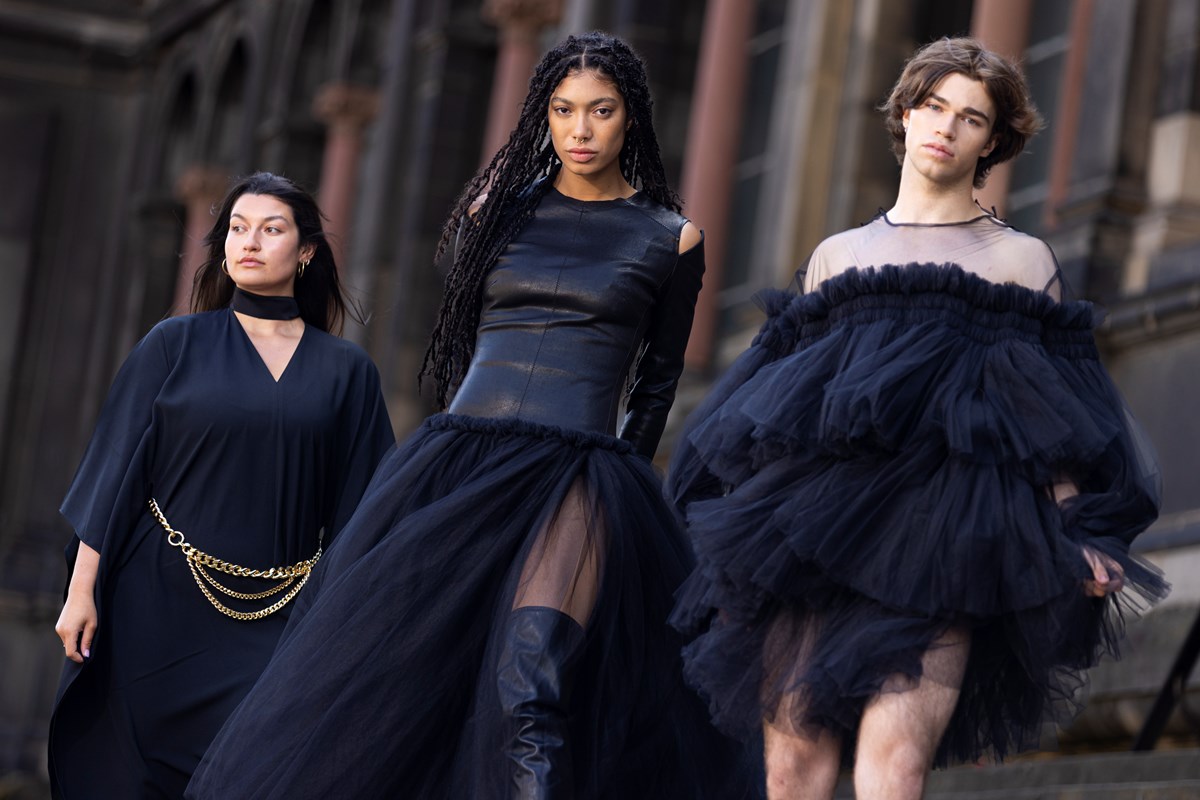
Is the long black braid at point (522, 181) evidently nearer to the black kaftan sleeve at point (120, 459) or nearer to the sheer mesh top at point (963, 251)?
the sheer mesh top at point (963, 251)

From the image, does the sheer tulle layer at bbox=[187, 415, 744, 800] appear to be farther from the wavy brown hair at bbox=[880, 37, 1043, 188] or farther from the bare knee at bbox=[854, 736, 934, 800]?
the wavy brown hair at bbox=[880, 37, 1043, 188]

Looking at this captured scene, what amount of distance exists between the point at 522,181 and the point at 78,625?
1615 mm

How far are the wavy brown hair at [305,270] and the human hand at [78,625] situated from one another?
39.4 inches

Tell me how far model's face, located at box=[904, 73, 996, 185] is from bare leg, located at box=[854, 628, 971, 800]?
3.30 feet

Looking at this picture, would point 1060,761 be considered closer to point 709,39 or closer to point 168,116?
point 709,39

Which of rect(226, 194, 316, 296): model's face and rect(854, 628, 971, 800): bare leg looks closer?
rect(854, 628, 971, 800): bare leg

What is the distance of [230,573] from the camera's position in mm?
6500

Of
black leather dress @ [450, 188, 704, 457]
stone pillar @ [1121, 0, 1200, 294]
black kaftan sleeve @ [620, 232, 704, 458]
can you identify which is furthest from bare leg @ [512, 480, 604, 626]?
stone pillar @ [1121, 0, 1200, 294]

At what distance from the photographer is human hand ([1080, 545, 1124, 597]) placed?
492 centimetres

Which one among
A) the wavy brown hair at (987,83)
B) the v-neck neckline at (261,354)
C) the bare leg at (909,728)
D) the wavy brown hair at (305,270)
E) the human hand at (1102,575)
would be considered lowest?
the bare leg at (909,728)

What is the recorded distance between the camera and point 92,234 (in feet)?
94.6

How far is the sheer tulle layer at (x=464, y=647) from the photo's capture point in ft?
17.5

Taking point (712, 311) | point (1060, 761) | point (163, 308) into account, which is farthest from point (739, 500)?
point (163, 308)

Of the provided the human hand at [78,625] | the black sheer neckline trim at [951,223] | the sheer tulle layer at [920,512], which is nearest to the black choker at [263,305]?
the human hand at [78,625]
